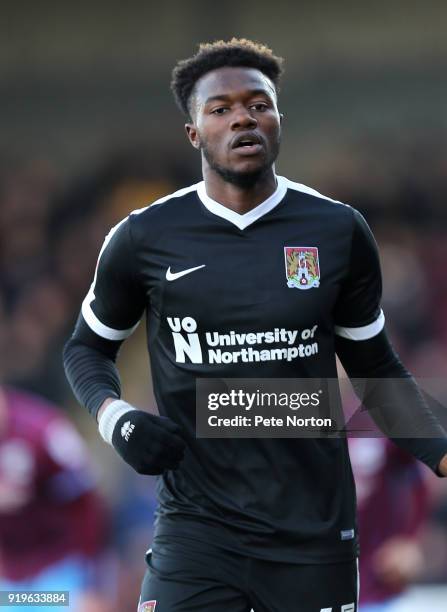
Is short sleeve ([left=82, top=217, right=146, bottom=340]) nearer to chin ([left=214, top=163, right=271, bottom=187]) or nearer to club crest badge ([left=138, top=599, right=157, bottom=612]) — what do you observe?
chin ([left=214, top=163, right=271, bottom=187])

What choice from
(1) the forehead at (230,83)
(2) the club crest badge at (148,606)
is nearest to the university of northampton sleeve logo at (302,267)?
(1) the forehead at (230,83)

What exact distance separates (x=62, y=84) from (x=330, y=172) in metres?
2.45

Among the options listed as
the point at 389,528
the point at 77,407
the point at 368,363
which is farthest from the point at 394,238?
the point at 368,363

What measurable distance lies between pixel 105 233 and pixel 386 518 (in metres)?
3.68

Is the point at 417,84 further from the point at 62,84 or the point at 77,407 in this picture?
the point at 77,407

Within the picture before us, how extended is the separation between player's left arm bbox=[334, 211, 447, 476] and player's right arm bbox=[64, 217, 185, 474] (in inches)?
23.9

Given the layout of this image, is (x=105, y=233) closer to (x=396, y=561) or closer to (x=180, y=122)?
(x=180, y=122)

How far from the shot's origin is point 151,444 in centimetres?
318

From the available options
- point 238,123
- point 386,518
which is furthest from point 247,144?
point 386,518

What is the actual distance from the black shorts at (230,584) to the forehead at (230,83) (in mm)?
1259

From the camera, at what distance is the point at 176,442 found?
3.19 meters

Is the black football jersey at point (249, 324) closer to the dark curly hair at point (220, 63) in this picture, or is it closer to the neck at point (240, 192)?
the neck at point (240, 192)

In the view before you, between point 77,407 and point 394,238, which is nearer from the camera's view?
point 77,407

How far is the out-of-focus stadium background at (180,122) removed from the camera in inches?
363
